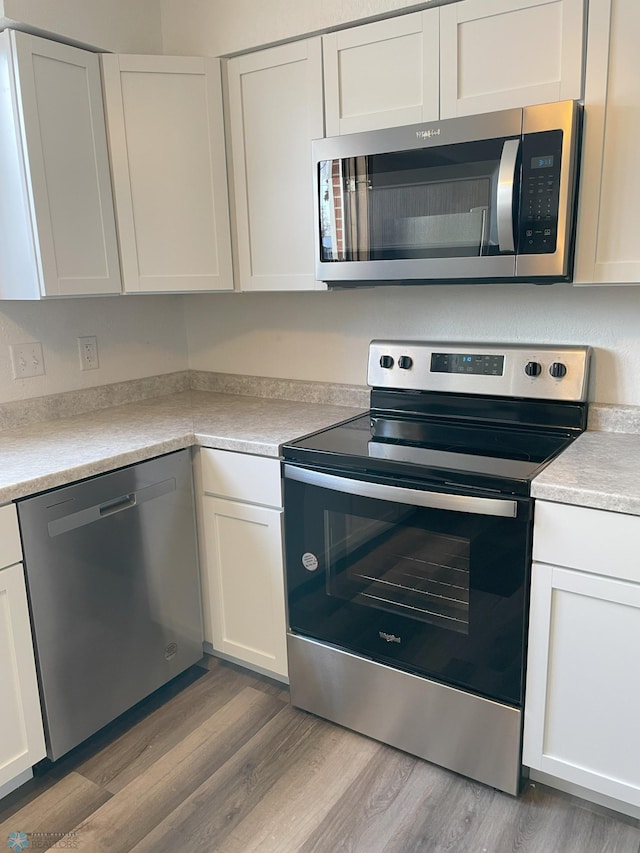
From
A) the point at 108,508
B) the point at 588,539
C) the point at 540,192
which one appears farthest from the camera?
the point at 108,508

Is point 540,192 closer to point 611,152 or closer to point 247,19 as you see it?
point 611,152

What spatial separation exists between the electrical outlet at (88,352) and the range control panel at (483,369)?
3.40ft

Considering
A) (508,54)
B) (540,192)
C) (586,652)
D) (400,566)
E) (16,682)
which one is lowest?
(16,682)

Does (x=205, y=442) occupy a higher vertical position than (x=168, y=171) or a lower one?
lower

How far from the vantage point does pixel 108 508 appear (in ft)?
6.05

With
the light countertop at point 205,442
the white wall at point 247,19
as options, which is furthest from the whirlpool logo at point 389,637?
the white wall at point 247,19

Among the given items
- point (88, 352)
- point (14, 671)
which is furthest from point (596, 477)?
point (88, 352)

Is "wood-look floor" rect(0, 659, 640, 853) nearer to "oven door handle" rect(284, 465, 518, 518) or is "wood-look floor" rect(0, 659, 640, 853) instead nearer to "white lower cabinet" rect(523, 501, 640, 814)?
"white lower cabinet" rect(523, 501, 640, 814)

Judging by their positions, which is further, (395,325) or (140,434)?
(395,325)

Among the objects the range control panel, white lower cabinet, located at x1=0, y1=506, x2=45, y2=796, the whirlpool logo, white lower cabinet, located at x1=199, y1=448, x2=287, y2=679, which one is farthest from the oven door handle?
white lower cabinet, located at x1=0, y1=506, x2=45, y2=796

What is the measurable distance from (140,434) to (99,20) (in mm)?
1258

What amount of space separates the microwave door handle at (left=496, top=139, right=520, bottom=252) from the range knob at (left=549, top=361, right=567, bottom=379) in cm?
46

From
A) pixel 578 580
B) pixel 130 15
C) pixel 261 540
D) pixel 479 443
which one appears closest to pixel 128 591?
pixel 261 540

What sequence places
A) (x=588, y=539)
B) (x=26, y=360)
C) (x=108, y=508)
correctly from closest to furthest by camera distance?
(x=588, y=539) < (x=108, y=508) < (x=26, y=360)
